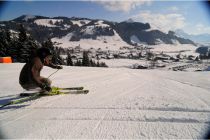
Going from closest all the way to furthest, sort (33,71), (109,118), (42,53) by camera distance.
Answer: (109,118)
(33,71)
(42,53)

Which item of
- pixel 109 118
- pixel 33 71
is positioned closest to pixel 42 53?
pixel 33 71

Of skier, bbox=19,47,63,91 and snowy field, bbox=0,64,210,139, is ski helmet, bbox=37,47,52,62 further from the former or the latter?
snowy field, bbox=0,64,210,139

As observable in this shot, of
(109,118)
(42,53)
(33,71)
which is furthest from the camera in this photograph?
(42,53)

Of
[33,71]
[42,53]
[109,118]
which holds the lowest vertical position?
[109,118]

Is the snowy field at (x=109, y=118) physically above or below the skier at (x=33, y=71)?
below

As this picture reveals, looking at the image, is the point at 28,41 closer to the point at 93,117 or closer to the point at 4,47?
the point at 4,47

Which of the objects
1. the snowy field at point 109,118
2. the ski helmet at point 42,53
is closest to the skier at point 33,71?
the ski helmet at point 42,53

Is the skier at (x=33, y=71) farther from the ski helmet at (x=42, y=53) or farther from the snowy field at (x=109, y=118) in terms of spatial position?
the snowy field at (x=109, y=118)

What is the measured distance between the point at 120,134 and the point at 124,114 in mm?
933

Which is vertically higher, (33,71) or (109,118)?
(33,71)

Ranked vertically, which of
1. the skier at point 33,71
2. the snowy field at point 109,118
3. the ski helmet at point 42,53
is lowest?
the snowy field at point 109,118

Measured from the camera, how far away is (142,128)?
3.95 meters

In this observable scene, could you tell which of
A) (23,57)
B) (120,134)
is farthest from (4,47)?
(120,134)

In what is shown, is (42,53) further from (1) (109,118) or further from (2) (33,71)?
(1) (109,118)
